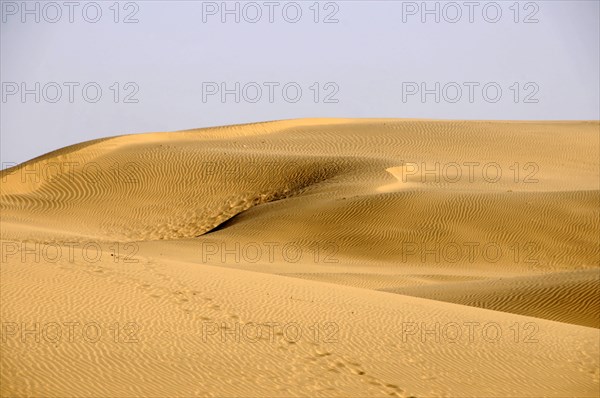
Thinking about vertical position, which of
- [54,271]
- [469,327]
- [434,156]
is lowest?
[469,327]

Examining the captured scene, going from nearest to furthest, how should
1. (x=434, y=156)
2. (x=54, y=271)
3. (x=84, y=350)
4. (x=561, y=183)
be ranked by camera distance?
(x=84, y=350), (x=54, y=271), (x=561, y=183), (x=434, y=156)

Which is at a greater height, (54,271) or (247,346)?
(54,271)

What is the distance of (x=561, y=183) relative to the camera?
88.8 feet

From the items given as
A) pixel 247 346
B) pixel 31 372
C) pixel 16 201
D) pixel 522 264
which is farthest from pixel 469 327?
pixel 16 201

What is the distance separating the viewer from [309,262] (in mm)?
19516

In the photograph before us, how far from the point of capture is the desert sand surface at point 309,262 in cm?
758

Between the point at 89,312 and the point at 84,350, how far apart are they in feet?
3.05

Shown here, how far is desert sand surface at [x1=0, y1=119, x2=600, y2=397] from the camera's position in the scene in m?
7.58

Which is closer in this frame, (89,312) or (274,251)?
(89,312)

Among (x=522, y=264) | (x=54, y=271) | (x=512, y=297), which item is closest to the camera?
(x=54, y=271)

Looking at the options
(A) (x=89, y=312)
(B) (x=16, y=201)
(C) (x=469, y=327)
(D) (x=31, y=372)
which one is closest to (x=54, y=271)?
(A) (x=89, y=312)

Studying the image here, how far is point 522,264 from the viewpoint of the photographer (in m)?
20.2

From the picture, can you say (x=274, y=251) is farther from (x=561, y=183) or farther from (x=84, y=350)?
(x=84, y=350)

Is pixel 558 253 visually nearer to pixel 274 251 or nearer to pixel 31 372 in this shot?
pixel 274 251
